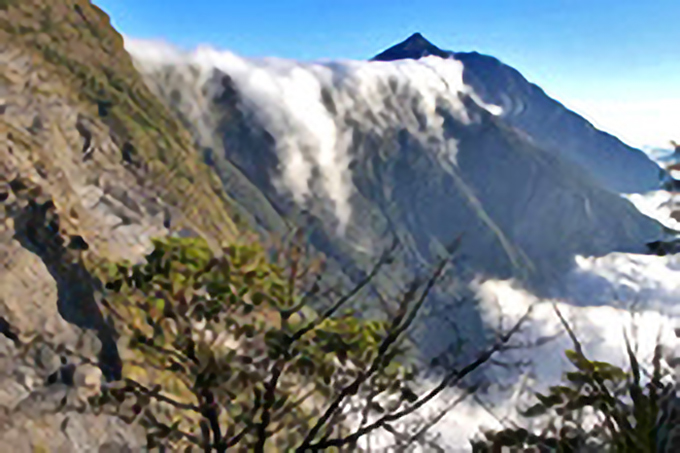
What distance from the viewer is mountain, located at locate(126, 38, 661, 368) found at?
111750 mm

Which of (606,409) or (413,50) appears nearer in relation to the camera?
(606,409)

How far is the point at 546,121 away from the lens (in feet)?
603

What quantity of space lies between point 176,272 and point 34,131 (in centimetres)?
6082

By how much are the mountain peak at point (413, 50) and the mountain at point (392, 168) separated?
220 inches

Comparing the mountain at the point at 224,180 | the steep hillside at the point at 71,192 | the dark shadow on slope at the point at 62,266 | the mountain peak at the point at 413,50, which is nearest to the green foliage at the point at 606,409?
the mountain at the point at 224,180

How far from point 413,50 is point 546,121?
4572cm

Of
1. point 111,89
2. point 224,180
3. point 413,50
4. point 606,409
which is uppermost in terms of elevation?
point 413,50

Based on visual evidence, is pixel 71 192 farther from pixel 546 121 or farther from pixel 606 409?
pixel 546 121

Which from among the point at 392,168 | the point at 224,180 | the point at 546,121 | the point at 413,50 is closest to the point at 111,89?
the point at 224,180

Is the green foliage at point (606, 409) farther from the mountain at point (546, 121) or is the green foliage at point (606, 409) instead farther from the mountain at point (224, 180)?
the mountain at point (546, 121)

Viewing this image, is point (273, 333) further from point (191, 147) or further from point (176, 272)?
point (191, 147)

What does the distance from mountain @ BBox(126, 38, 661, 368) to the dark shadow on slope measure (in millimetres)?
51420

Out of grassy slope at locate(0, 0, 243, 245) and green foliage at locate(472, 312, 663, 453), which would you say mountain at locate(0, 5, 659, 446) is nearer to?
grassy slope at locate(0, 0, 243, 245)

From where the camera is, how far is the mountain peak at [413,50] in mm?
168750
